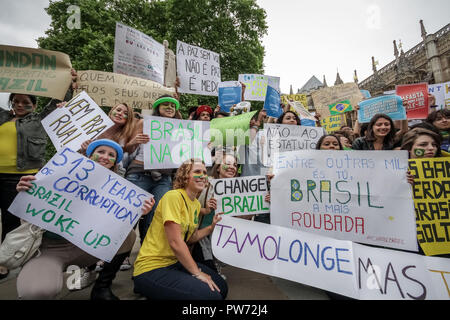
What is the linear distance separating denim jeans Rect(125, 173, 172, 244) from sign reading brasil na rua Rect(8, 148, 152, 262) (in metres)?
0.56

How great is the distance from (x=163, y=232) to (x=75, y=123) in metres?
1.70

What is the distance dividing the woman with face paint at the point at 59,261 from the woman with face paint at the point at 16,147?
36.4 inches

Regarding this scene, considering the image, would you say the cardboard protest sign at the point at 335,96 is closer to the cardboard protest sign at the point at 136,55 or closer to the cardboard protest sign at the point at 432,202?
the cardboard protest sign at the point at 432,202

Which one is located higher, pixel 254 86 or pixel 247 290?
pixel 254 86

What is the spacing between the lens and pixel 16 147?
258 centimetres

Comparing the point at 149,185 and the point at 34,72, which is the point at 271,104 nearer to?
the point at 149,185

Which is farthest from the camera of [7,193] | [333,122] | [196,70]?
[333,122]

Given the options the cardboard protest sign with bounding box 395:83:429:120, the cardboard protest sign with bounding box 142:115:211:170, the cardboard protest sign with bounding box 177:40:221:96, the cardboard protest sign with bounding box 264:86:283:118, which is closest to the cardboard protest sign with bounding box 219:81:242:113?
the cardboard protest sign with bounding box 177:40:221:96

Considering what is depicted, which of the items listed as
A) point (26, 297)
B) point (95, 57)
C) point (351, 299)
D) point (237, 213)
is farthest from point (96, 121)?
point (95, 57)

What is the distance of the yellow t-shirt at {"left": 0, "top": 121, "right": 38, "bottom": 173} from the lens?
252cm

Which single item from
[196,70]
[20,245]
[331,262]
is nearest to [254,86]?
[196,70]

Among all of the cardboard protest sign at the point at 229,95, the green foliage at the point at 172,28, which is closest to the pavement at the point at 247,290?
the cardboard protest sign at the point at 229,95

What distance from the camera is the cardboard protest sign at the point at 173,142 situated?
2689mm

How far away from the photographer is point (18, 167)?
2.55 meters
